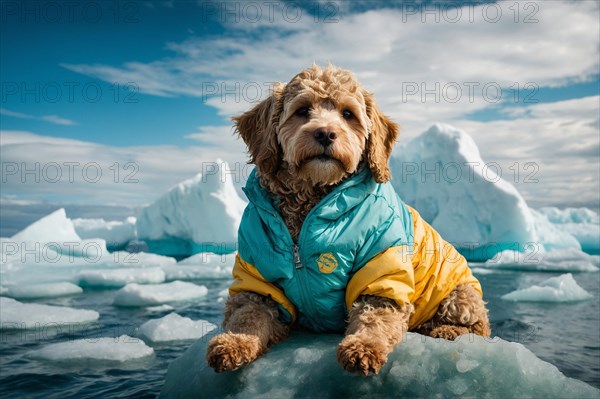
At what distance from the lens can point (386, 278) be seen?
2.84 metres

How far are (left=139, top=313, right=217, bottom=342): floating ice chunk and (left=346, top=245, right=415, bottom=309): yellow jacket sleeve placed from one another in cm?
391

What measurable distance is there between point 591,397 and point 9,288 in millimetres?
11442

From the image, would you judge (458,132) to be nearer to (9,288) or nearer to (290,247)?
(9,288)

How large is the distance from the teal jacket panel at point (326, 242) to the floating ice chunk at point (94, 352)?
307cm

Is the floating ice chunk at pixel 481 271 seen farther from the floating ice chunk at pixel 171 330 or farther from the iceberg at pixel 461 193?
the floating ice chunk at pixel 171 330

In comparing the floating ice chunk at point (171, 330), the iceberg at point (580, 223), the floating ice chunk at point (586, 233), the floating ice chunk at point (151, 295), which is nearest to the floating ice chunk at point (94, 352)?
the floating ice chunk at point (171, 330)

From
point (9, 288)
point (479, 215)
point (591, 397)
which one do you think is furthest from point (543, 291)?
point (9, 288)

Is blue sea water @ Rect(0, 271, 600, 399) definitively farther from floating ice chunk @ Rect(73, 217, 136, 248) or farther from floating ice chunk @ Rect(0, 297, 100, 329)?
floating ice chunk @ Rect(73, 217, 136, 248)

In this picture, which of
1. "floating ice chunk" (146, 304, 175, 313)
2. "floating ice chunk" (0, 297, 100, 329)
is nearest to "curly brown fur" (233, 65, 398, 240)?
"floating ice chunk" (0, 297, 100, 329)

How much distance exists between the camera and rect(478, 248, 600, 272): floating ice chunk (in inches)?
706

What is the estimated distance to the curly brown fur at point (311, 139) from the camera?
287cm

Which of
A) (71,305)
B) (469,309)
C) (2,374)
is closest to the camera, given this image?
(469,309)

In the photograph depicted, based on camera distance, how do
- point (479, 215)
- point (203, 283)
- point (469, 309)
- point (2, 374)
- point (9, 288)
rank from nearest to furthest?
point (469, 309), point (2, 374), point (9, 288), point (203, 283), point (479, 215)

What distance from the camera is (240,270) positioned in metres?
3.16
